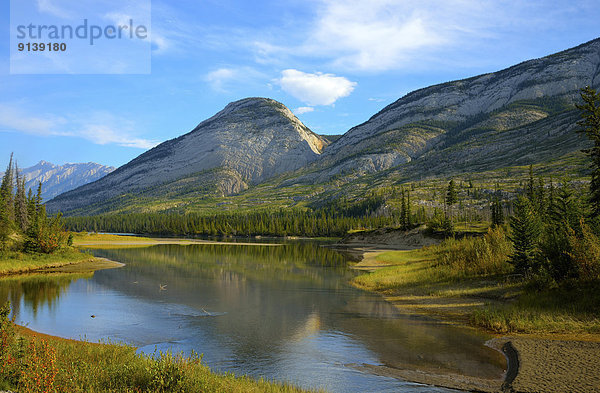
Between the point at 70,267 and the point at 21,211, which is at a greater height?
the point at 21,211

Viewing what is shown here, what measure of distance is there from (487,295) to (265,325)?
18.9 metres

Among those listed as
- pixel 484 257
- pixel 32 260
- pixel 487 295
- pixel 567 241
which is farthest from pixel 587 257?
pixel 32 260

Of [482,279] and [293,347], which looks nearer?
[293,347]

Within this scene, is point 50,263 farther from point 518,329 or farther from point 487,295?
point 518,329

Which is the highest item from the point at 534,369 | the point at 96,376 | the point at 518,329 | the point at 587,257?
the point at 587,257

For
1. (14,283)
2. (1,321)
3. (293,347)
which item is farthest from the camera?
(14,283)

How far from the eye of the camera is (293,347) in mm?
23953

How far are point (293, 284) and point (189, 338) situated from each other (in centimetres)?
2609

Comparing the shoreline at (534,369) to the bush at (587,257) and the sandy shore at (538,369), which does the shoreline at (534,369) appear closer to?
the sandy shore at (538,369)

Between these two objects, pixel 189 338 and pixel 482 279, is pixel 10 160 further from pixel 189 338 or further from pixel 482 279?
pixel 482 279

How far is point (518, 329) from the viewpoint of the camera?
23.8m

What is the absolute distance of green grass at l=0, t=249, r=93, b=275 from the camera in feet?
185

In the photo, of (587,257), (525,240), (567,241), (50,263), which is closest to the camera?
Result: (587,257)

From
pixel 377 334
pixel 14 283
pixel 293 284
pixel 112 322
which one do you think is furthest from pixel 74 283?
pixel 377 334
